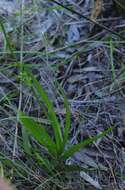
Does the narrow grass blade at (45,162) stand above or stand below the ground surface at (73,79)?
below

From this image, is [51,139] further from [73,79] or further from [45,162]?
[73,79]

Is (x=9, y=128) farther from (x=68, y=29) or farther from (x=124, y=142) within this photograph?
(x=68, y=29)

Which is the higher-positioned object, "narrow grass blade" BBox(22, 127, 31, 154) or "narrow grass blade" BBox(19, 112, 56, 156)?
"narrow grass blade" BBox(19, 112, 56, 156)

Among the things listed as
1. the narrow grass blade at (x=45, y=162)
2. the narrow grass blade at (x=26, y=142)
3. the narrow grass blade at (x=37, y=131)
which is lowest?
the narrow grass blade at (x=45, y=162)

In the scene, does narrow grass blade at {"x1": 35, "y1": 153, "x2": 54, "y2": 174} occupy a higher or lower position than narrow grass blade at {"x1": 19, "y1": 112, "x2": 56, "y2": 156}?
lower

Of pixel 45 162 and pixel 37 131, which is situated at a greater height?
pixel 37 131

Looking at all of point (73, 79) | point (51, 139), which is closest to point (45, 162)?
point (51, 139)

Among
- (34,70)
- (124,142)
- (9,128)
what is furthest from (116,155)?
(34,70)

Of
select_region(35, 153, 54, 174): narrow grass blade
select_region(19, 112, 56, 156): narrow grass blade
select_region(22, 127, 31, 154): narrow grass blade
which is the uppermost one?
select_region(19, 112, 56, 156): narrow grass blade

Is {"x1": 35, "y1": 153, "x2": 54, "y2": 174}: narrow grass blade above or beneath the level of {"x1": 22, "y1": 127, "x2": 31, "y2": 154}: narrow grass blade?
beneath
